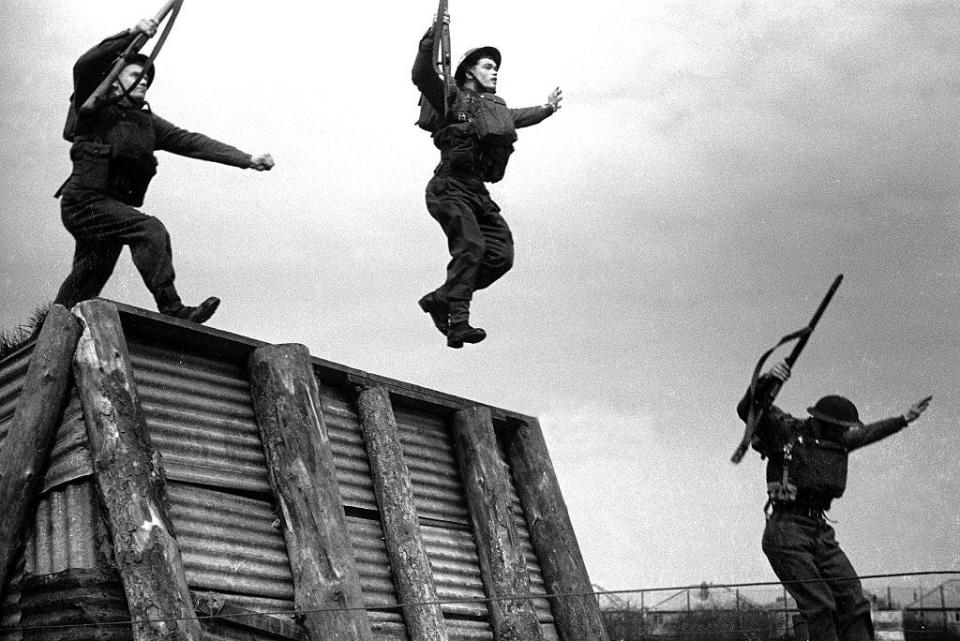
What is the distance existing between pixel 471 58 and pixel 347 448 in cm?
384

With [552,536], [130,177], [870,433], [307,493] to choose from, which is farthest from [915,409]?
[130,177]

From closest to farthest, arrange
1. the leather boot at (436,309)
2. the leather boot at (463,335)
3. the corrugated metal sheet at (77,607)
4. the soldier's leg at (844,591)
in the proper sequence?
the corrugated metal sheet at (77,607) < the soldier's leg at (844,591) < the leather boot at (463,335) < the leather boot at (436,309)

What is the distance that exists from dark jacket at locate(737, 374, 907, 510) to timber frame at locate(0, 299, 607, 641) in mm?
1688

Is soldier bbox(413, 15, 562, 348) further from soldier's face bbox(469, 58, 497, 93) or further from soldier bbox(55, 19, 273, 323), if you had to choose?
soldier bbox(55, 19, 273, 323)

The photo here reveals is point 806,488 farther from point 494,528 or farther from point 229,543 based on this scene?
point 229,543

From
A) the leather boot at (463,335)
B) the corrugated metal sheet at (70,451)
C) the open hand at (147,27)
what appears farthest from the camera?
the leather boot at (463,335)

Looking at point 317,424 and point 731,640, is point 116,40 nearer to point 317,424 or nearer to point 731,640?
point 317,424

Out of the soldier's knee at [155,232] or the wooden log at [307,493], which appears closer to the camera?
the wooden log at [307,493]

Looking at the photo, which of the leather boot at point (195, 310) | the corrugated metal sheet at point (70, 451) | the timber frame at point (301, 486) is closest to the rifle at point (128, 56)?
the leather boot at point (195, 310)

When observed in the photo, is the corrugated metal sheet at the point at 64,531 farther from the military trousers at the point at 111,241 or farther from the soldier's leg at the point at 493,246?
the soldier's leg at the point at 493,246

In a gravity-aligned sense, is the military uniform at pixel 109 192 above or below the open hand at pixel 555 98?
below

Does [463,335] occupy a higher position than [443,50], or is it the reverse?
[443,50]

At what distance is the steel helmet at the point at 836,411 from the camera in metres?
8.50

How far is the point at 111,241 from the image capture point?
7746 mm
